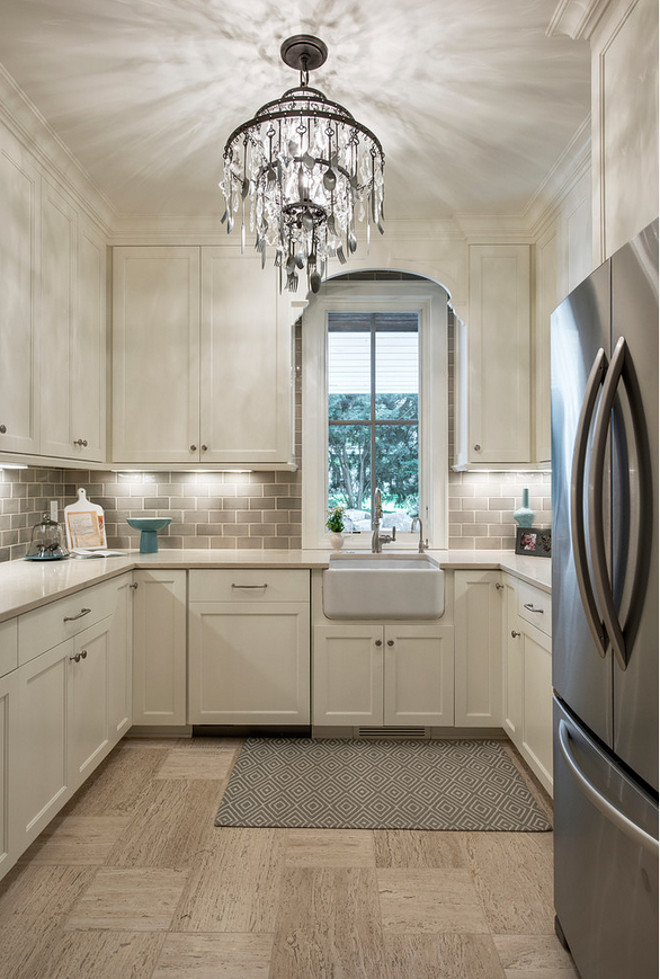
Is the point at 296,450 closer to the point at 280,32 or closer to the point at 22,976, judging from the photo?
the point at 280,32

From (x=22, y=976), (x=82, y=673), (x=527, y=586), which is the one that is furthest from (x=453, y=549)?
(x=22, y=976)

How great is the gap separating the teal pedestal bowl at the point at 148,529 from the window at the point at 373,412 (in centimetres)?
98

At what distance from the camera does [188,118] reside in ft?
7.93

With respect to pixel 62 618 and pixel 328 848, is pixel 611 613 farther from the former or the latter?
pixel 62 618

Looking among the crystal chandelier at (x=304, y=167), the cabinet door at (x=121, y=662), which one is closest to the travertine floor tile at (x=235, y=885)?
the cabinet door at (x=121, y=662)

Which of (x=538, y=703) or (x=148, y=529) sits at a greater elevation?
(x=148, y=529)

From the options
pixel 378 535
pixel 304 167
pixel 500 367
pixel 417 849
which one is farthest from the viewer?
pixel 378 535

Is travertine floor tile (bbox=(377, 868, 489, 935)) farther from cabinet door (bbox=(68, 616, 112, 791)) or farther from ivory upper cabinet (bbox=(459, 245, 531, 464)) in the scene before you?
ivory upper cabinet (bbox=(459, 245, 531, 464))

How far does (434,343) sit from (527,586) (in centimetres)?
164

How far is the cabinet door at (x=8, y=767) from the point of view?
69.0 inches

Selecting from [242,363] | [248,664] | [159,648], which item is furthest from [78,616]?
[242,363]

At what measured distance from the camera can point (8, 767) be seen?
5.86 feet

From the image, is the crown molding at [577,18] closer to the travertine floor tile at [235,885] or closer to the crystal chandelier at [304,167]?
the crystal chandelier at [304,167]

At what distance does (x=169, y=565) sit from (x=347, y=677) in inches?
39.4
